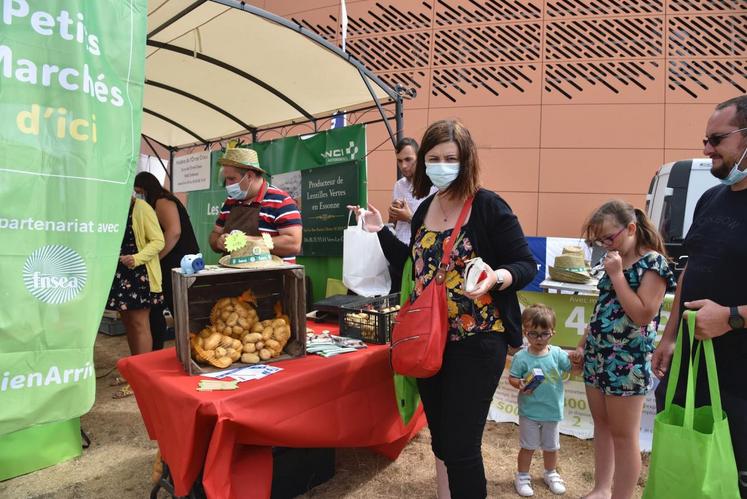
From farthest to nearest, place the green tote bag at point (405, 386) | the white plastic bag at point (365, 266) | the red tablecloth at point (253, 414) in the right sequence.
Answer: the white plastic bag at point (365, 266) < the green tote bag at point (405, 386) < the red tablecloth at point (253, 414)

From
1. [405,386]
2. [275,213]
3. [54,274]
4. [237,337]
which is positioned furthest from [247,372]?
[275,213]

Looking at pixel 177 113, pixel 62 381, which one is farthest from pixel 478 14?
pixel 62 381

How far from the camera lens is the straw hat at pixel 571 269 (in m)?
3.46

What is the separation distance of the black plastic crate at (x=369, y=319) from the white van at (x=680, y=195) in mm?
4817

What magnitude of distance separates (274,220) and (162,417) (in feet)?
4.04

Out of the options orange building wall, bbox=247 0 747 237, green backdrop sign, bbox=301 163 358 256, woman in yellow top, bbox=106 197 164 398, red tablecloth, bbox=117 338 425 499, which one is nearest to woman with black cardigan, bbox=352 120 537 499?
red tablecloth, bbox=117 338 425 499

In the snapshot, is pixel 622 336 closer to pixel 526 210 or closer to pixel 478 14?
pixel 526 210

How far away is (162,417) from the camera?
6.21 feet

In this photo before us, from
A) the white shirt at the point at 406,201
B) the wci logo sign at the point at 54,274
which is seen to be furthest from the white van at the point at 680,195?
the wci logo sign at the point at 54,274

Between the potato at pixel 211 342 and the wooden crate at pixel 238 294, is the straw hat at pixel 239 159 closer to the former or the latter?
the wooden crate at pixel 238 294

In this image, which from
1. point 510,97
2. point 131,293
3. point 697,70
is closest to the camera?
point 131,293

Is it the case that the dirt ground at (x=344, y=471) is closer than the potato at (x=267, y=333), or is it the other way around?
the potato at (x=267, y=333)

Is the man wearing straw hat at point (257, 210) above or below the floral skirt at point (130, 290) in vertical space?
above

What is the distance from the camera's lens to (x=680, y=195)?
6.16 meters
